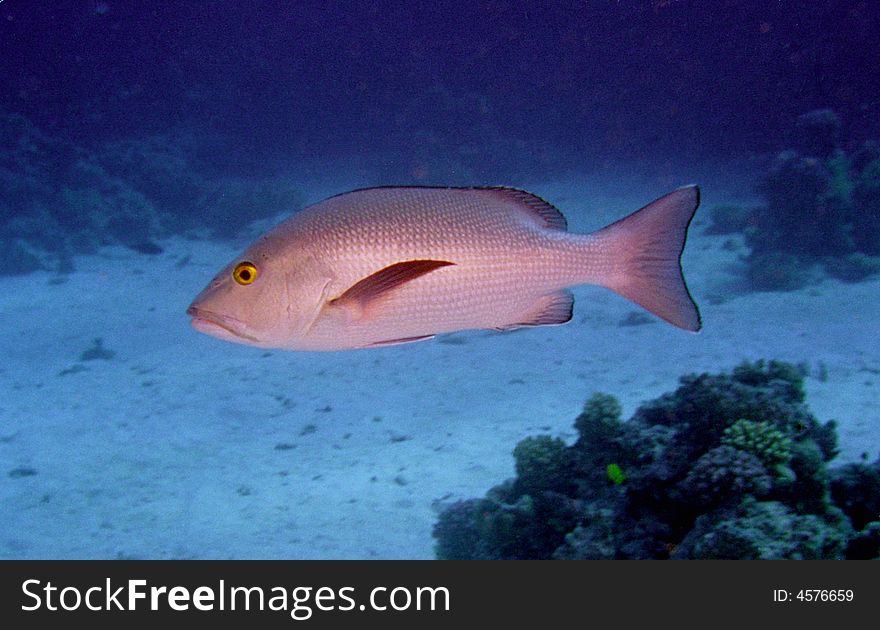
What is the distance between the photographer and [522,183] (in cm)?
2608

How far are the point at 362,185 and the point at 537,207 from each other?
24693 millimetres

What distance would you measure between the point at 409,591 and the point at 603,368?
20.0ft

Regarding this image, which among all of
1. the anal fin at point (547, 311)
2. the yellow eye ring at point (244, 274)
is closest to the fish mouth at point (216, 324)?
the yellow eye ring at point (244, 274)

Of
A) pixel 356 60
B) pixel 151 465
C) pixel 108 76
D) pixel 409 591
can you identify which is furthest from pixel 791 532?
pixel 356 60

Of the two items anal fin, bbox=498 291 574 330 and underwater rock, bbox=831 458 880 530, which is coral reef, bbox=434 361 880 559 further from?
anal fin, bbox=498 291 574 330

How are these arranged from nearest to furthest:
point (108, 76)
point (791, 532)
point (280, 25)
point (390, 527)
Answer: point (791, 532) < point (390, 527) < point (108, 76) < point (280, 25)

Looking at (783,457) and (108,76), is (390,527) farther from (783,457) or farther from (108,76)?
(108,76)

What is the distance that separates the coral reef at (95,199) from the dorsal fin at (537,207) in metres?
19.7

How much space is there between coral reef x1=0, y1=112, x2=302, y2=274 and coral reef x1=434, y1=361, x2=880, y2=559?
59.9 ft

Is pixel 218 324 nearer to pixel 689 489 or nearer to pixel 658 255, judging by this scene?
pixel 658 255

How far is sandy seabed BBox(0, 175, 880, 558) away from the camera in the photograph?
→ 5473 mm

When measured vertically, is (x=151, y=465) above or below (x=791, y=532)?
above

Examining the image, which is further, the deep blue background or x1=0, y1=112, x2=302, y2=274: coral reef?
the deep blue background

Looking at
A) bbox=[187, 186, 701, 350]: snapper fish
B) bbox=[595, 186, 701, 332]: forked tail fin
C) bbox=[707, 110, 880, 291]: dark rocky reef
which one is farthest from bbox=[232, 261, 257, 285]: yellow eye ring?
bbox=[707, 110, 880, 291]: dark rocky reef
